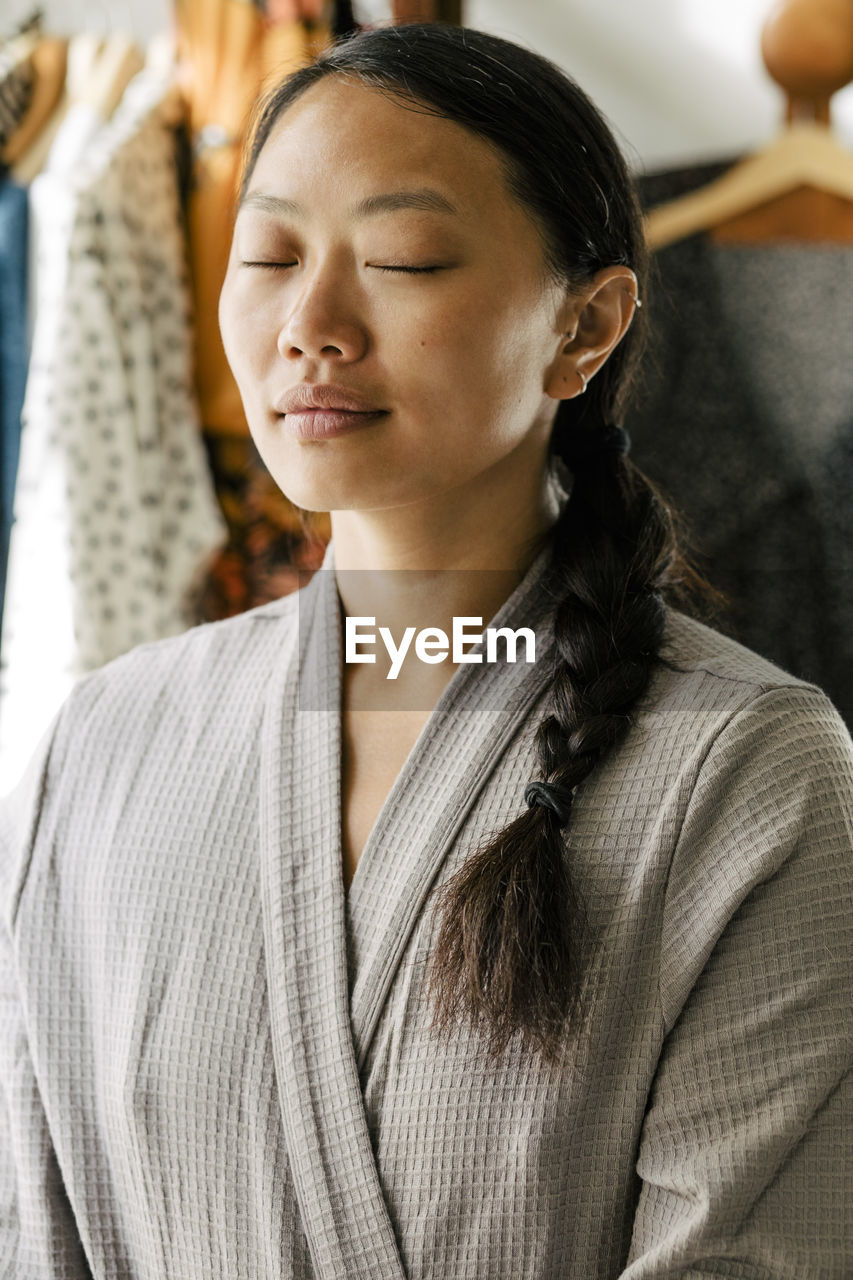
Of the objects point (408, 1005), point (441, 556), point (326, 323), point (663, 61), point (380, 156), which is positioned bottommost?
point (408, 1005)

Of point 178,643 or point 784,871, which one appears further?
point 178,643

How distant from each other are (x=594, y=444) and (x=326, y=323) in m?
0.27

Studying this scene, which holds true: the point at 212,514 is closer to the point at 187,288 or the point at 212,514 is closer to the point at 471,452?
the point at 187,288

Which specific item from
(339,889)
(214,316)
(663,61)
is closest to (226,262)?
(214,316)

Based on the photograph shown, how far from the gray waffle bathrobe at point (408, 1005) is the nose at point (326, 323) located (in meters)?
0.22

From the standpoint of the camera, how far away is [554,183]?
800mm

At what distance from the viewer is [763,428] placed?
47.9 inches

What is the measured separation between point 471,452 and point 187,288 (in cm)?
87

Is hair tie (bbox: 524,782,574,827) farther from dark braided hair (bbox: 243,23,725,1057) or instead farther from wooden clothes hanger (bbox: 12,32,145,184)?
wooden clothes hanger (bbox: 12,32,145,184)

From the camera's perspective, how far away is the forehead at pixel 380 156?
0.75m

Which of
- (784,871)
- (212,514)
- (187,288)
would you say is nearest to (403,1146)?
(784,871)

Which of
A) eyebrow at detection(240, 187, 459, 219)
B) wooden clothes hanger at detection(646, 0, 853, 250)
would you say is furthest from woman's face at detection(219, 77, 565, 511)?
wooden clothes hanger at detection(646, 0, 853, 250)

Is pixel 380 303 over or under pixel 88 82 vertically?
under

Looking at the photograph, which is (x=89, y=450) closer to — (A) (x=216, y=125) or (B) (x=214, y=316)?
(B) (x=214, y=316)
